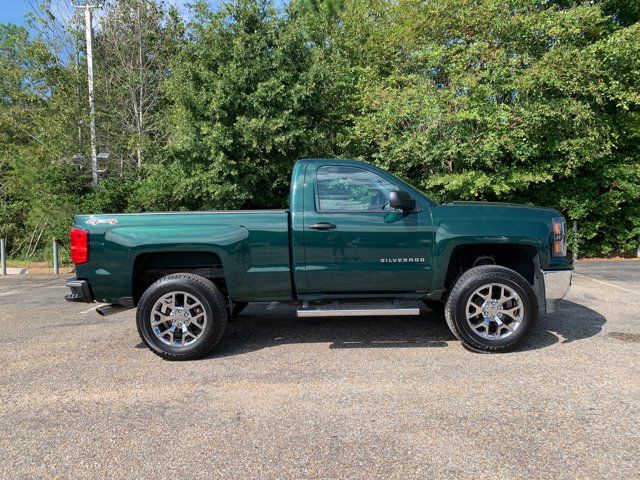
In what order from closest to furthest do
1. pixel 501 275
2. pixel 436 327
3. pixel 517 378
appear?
1. pixel 517 378
2. pixel 501 275
3. pixel 436 327

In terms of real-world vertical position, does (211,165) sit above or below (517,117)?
below

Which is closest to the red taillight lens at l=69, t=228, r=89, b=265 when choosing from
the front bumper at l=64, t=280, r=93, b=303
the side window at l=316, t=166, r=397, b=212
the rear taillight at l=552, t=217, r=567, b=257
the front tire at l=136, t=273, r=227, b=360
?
the front bumper at l=64, t=280, r=93, b=303

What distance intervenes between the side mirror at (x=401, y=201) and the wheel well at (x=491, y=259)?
0.75m

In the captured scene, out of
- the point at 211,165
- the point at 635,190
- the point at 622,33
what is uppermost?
the point at 622,33

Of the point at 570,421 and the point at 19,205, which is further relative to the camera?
the point at 19,205

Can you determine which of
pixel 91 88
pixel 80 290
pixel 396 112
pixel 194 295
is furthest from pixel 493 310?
pixel 91 88

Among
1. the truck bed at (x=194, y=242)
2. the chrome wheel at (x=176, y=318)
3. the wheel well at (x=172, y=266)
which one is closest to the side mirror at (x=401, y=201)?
the truck bed at (x=194, y=242)

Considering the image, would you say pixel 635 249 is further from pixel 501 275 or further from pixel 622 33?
pixel 501 275

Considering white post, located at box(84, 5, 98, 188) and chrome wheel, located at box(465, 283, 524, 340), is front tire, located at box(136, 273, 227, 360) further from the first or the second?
white post, located at box(84, 5, 98, 188)

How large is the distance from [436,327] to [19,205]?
15.6 meters

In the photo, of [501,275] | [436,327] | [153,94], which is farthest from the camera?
[153,94]

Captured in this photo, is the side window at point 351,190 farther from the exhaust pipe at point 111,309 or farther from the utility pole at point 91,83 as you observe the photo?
the utility pole at point 91,83

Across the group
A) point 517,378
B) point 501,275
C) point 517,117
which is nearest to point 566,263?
point 501,275

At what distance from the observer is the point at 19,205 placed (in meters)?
15.1
